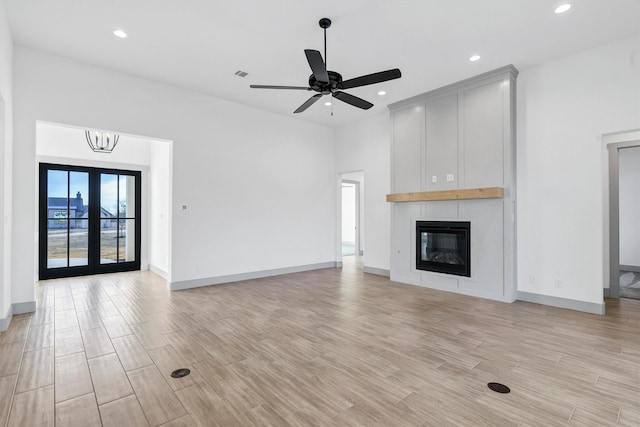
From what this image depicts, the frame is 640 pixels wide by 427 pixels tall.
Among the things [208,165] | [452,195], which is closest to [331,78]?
[452,195]

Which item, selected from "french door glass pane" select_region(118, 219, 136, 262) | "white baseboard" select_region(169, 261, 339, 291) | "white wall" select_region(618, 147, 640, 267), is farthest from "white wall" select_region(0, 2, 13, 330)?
"white wall" select_region(618, 147, 640, 267)

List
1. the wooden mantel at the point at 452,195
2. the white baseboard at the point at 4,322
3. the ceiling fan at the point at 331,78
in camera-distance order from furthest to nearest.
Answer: the wooden mantel at the point at 452,195
the white baseboard at the point at 4,322
the ceiling fan at the point at 331,78

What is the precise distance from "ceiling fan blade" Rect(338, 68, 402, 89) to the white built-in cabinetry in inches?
95.6

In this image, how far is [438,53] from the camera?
13.9 feet

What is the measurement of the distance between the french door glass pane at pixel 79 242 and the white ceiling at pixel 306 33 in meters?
3.66

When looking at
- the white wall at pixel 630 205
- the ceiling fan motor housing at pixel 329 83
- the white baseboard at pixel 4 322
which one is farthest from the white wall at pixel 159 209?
the white wall at pixel 630 205

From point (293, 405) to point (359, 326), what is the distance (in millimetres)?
1645

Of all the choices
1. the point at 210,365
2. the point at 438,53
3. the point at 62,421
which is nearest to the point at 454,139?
the point at 438,53

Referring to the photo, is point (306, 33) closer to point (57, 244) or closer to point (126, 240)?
point (126, 240)

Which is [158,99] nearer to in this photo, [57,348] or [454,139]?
[57,348]

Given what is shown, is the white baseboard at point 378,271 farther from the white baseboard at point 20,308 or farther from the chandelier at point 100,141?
the chandelier at point 100,141

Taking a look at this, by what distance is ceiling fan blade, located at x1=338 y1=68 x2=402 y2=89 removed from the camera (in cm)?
324

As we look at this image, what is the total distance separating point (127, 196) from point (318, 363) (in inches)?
262

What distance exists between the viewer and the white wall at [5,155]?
10.9 ft
